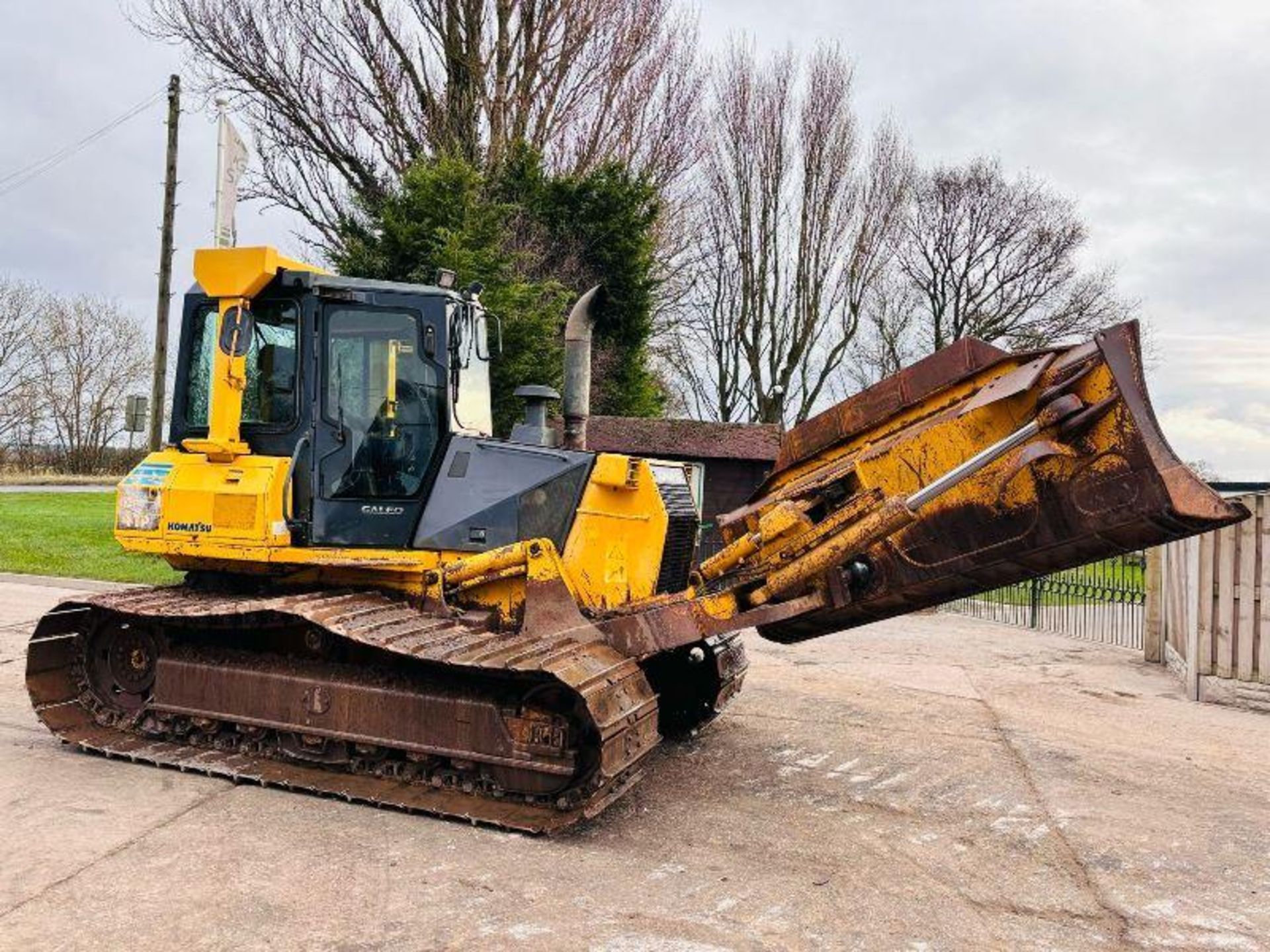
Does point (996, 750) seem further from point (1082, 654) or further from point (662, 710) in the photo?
point (1082, 654)

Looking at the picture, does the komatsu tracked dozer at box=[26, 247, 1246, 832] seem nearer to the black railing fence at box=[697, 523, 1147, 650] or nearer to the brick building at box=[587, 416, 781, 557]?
the black railing fence at box=[697, 523, 1147, 650]

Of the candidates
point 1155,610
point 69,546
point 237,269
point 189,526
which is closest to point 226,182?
point 237,269

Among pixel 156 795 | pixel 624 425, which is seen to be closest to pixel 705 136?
pixel 624 425

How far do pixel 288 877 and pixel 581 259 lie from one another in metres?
16.1

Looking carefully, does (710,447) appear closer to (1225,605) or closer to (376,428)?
(1225,605)

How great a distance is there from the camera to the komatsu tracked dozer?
14.6 feet

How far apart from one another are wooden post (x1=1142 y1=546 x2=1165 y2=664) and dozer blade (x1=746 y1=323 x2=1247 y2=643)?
23.1 ft

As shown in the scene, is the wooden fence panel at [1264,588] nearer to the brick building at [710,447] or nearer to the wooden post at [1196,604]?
the wooden post at [1196,604]

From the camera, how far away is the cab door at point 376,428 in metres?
5.84

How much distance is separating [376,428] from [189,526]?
4.09 feet

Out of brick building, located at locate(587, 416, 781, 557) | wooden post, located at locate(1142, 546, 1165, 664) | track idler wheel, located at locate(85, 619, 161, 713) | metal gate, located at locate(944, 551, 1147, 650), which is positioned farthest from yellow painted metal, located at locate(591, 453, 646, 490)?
brick building, located at locate(587, 416, 781, 557)

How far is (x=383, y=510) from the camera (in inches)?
230

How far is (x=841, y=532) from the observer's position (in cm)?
473

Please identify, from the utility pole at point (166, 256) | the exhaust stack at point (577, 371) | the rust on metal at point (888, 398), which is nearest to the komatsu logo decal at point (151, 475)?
the exhaust stack at point (577, 371)
